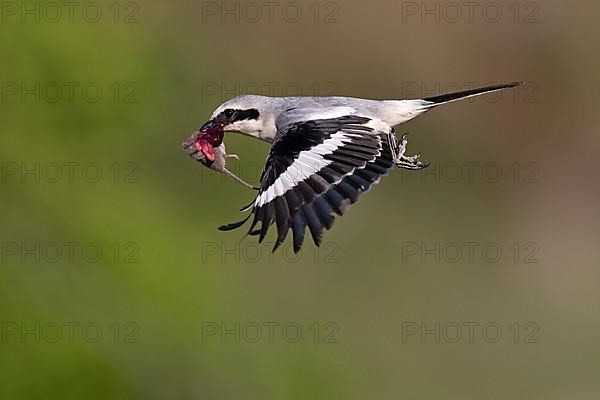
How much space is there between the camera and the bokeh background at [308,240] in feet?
26.3

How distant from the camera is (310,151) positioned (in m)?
4.49

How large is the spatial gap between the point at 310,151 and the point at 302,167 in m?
0.09

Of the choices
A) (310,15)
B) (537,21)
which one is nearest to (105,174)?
(310,15)

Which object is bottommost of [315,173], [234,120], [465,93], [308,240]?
[308,240]

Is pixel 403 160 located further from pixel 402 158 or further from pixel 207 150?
pixel 207 150

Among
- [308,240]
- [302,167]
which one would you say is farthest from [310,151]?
[308,240]

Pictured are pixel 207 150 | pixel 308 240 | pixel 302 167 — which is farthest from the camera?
pixel 308 240

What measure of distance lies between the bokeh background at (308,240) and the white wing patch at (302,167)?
353cm

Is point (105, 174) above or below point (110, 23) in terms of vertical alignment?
below

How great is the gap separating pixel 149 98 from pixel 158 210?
1.02m

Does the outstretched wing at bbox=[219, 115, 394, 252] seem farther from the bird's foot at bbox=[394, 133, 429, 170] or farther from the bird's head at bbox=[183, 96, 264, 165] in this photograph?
the bird's head at bbox=[183, 96, 264, 165]

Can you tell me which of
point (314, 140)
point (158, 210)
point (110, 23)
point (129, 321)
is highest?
point (110, 23)

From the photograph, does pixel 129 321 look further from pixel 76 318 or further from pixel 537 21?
pixel 537 21

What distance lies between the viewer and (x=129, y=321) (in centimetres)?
796
